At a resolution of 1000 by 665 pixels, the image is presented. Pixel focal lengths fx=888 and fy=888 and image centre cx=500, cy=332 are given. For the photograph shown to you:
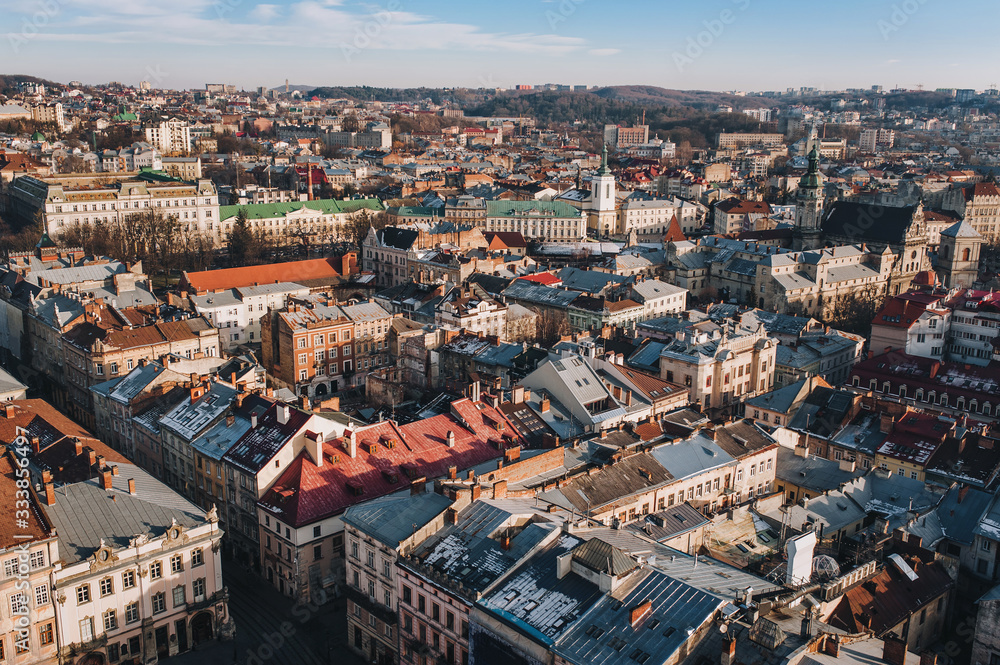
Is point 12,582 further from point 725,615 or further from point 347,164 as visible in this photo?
point 347,164

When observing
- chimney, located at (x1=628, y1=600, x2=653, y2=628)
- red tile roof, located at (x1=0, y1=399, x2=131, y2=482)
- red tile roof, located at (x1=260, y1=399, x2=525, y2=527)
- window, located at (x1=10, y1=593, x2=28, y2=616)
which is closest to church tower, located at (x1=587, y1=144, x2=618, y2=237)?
red tile roof, located at (x1=260, y1=399, x2=525, y2=527)

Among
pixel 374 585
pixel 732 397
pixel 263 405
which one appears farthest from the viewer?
Result: pixel 732 397

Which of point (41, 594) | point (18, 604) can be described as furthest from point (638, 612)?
point (18, 604)

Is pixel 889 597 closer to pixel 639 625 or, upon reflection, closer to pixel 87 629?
pixel 639 625

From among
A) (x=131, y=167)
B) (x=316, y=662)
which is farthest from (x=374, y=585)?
(x=131, y=167)

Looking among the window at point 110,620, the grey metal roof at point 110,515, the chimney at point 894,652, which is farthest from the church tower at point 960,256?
the window at point 110,620

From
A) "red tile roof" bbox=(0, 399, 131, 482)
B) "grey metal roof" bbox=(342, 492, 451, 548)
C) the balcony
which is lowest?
the balcony

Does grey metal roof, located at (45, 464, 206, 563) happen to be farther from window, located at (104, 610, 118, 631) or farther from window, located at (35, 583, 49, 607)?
window, located at (104, 610, 118, 631)

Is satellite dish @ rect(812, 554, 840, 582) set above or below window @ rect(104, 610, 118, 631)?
above
